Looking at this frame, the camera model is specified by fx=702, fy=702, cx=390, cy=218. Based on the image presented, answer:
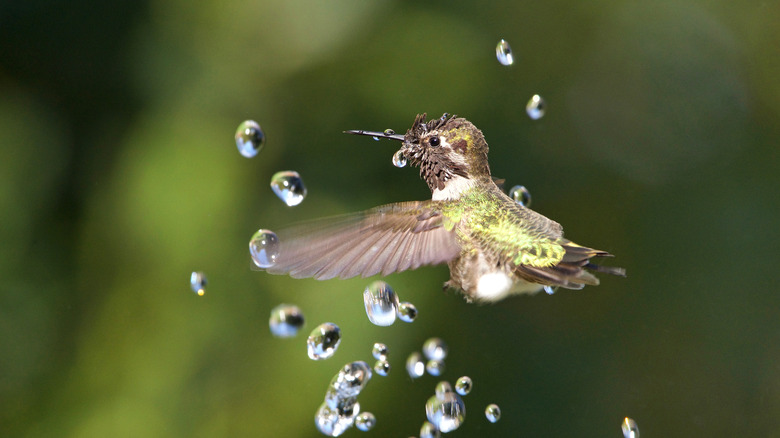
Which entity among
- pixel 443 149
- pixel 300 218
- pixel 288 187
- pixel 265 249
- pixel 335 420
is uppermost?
pixel 300 218

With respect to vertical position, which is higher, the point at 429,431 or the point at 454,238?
the point at 454,238

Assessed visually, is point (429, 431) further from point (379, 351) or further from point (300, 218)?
point (300, 218)

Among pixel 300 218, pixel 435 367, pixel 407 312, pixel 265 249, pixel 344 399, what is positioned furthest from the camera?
pixel 300 218

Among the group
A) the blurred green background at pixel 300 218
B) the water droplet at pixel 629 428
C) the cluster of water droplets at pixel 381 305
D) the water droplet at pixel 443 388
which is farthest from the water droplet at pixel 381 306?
the water droplet at pixel 629 428

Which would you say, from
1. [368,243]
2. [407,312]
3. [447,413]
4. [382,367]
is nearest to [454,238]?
[368,243]

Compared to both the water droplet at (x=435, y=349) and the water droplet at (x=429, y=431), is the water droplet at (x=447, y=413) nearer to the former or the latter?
the water droplet at (x=429, y=431)

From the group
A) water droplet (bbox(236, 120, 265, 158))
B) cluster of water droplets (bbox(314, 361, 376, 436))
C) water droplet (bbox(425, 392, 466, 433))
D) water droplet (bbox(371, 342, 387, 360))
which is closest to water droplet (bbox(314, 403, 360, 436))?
cluster of water droplets (bbox(314, 361, 376, 436))

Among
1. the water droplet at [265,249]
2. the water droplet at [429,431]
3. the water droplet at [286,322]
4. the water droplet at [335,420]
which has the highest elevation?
the water droplet at [265,249]
